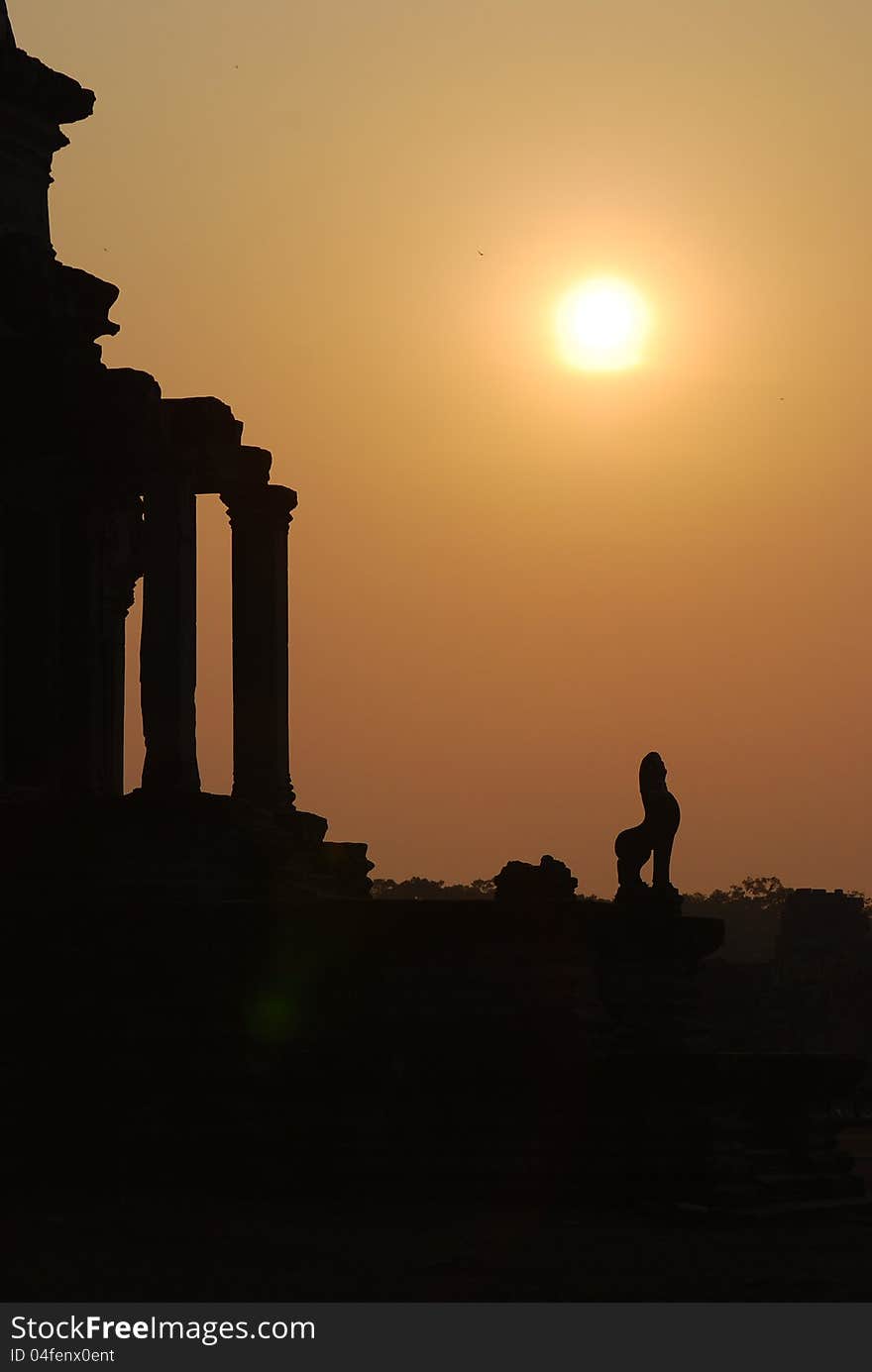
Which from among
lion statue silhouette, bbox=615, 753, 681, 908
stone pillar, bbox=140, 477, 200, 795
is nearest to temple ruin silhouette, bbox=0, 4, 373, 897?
stone pillar, bbox=140, 477, 200, 795

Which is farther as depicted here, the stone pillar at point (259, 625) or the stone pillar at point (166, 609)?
the stone pillar at point (259, 625)

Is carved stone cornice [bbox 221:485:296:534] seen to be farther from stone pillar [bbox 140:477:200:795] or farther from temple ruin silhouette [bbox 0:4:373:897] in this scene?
stone pillar [bbox 140:477:200:795]

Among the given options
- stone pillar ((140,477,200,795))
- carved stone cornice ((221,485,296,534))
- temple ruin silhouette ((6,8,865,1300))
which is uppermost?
carved stone cornice ((221,485,296,534))

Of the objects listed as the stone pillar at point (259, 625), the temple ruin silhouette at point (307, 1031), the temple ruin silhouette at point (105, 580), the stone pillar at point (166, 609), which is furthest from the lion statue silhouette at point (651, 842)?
the stone pillar at point (259, 625)

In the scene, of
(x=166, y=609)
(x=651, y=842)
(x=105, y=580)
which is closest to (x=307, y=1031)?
(x=651, y=842)

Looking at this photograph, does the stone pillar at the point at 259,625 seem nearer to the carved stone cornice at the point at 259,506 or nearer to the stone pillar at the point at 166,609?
the carved stone cornice at the point at 259,506

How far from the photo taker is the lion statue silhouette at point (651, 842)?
25.1 metres

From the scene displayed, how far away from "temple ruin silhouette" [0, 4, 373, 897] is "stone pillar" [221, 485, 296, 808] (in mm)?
29

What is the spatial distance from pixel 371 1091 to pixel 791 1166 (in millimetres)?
4276

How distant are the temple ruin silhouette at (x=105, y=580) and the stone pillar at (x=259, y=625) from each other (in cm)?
3

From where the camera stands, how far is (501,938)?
24.7 m

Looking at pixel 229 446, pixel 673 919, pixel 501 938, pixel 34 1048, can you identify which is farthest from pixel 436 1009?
pixel 229 446

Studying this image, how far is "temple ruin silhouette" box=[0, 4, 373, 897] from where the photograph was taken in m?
28.2
